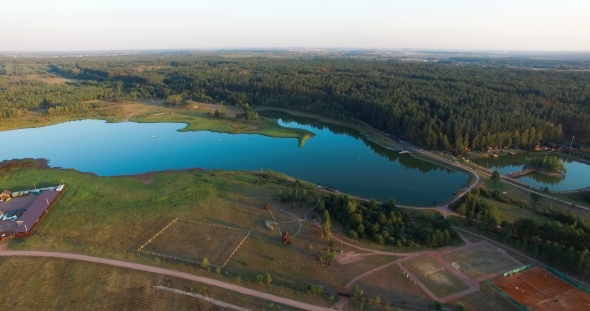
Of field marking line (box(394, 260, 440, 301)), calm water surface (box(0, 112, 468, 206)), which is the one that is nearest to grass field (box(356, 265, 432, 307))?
field marking line (box(394, 260, 440, 301))

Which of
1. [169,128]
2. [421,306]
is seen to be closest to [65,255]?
[421,306]

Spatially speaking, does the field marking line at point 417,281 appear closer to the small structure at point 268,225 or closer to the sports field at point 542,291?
the sports field at point 542,291

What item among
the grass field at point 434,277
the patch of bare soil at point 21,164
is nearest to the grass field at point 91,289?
the grass field at point 434,277

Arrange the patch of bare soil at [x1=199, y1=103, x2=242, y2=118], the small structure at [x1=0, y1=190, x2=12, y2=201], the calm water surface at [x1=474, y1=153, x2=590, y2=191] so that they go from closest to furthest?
the small structure at [x1=0, y1=190, x2=12, y2=201]
the calm water surface at [x1=474, y1=153, x2=590, y2=191]
the patch of bare soil at [x1=199, y1=103, x2=242, y2=118]

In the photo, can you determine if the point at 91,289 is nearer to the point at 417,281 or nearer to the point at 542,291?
the point at 417,281

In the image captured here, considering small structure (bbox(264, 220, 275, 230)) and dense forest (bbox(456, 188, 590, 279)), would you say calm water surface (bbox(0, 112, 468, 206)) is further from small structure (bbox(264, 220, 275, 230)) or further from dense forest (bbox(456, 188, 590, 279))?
small structure (bbox(264, 220, 275, 230))

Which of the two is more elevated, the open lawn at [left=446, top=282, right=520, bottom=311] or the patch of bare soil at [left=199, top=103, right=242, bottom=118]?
the patch of bare soil at [left=199, top=103, right=242, bottom=118]
